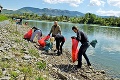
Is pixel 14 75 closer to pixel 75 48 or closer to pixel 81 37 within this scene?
pixel 81 37

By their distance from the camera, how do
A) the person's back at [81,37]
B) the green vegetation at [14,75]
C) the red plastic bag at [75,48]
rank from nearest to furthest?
the green vegetation at [14,75]
the person's back at [81,37]
the red plastic bag at [75,48]

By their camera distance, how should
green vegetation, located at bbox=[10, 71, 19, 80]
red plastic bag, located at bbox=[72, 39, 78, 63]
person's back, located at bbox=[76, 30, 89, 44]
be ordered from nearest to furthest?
green vegetation, located at bbox=[10, 71, 19, 80] < person's back, located at bbox=[76, 30, 89, 44] < red plastic bag, located at bbox=[72, 39, 78, 63]

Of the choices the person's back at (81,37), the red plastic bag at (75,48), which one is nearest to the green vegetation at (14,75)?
the person's back at (81,37)

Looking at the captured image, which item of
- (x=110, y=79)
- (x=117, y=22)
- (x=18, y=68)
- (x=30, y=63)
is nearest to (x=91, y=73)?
(x=110, y=79)

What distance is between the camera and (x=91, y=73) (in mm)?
15172

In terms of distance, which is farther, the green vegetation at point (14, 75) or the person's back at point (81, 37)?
the person's back at point (81, 37)

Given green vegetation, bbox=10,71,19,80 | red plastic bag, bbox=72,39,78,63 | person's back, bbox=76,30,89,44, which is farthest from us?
red plastic bag, bbox=72,39,78,63

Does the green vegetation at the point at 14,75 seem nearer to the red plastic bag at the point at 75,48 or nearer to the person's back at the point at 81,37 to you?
the person's back at the point at 81,37

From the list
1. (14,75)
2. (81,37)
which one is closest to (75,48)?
(81,37)

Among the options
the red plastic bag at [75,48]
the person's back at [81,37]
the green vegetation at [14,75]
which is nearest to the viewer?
the green vegetation at [14,75]

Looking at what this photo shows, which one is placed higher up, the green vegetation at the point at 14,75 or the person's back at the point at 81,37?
the person's back at the point at 81,37

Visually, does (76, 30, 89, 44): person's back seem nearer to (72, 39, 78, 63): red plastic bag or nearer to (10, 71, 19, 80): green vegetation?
(72, 39, 78, 63): red plastic bag

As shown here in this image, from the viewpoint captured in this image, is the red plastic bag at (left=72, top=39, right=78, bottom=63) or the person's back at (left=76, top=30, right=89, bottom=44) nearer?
the person's back at (left=76, top=30, right=89, bottom=44)

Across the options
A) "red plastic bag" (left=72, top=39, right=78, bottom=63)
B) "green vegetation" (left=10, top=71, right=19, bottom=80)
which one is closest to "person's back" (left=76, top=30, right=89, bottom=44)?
"red plastic bag" (left=72, top=39, right=78, bottom=63)
